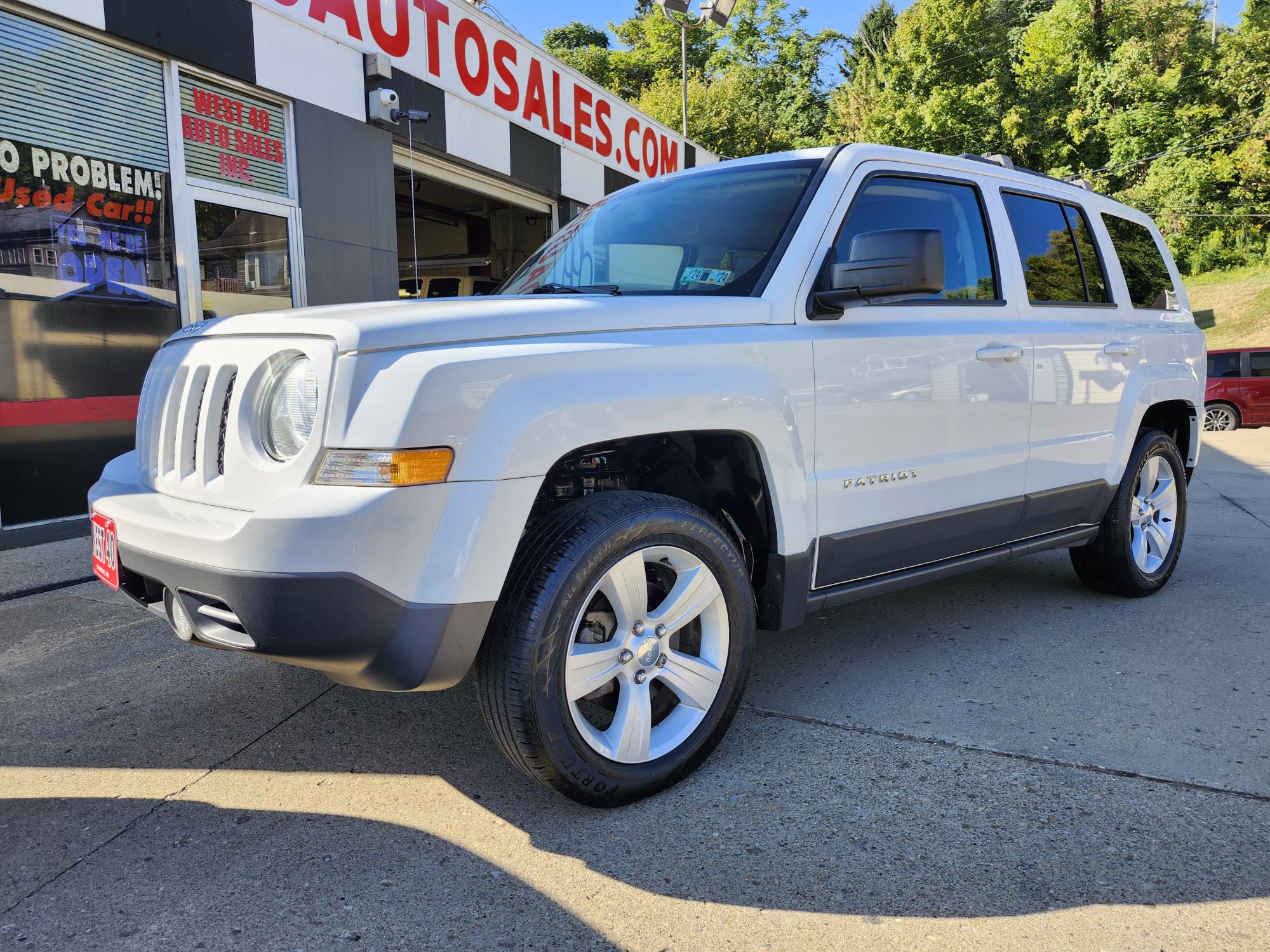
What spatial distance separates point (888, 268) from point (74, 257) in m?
5.76

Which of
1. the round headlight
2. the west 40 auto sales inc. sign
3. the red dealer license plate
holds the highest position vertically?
the west 40 auto sales inc. sign

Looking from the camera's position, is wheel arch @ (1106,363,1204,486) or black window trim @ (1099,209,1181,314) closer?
wheel arch @ (1106,363,1204,486)

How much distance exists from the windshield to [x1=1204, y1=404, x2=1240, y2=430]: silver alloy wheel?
603 inches

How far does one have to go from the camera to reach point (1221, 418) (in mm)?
15734

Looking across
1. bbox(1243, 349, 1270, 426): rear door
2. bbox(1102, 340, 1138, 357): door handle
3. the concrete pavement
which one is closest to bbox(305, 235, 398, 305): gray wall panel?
the concrete pavement

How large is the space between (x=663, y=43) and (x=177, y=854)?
155ft

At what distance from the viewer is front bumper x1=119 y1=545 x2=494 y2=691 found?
202cm

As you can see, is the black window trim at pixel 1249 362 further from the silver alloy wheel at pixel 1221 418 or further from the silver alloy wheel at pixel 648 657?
the silver alloy wheel at pixel 648 657

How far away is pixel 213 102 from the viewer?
709cm

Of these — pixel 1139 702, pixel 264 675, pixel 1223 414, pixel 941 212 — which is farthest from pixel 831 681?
pixel 1223 414

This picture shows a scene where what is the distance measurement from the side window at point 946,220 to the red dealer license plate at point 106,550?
2.43 m

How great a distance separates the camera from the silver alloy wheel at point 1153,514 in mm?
4480

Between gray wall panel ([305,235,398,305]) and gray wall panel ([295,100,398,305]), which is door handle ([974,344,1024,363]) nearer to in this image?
gray wall panel ([305,235,398,305])

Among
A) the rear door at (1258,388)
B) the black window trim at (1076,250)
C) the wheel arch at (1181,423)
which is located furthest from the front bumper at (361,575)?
the rear door at (1258,388)
